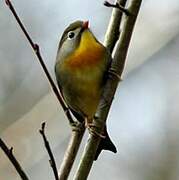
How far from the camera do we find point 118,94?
2.20 m

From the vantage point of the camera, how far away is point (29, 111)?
5.77 feet

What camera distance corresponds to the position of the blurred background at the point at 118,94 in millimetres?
1813

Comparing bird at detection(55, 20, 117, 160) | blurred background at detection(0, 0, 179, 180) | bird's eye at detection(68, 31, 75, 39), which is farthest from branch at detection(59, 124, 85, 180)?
blurred background at detection(0, 0, 179, 180)

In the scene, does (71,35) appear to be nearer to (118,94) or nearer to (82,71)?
(82,71)

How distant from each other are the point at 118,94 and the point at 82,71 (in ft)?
4.55

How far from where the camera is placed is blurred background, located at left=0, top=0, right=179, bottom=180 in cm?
181

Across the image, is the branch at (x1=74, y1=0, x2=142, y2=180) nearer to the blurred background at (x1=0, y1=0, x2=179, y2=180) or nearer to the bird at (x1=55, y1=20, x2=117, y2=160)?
the bird at (x1=55, y1=20, x2=117, y2=160)

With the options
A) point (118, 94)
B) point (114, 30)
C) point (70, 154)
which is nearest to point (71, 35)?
point (114, 30)

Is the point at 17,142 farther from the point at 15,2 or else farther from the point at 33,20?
the point at 15,2

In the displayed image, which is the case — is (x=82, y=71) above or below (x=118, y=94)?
above

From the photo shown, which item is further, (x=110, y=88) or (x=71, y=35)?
(x=71, y=35)

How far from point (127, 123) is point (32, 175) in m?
0.35

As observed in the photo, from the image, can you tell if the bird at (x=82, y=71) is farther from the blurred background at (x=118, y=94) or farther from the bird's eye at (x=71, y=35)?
the blurred background at (x=118, y=94)

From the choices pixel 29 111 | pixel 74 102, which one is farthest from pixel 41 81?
pixel 74 102
